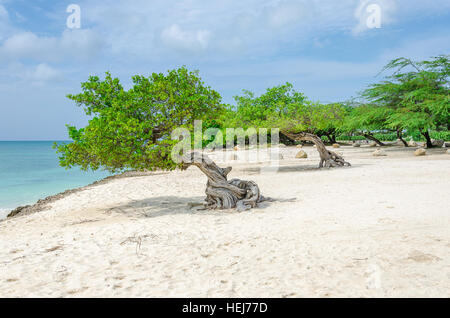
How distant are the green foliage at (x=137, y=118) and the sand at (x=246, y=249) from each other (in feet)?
6.02

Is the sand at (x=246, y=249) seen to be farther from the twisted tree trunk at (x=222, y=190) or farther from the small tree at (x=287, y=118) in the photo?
the small tree at (x=287, y=118)

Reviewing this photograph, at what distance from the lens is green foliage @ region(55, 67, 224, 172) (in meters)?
9.63

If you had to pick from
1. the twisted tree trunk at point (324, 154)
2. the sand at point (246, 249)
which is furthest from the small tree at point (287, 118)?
the sand at point (246, 249)

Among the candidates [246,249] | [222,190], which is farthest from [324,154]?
[246,249]

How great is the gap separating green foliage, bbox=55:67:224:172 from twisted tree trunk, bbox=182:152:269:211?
0.91 metres

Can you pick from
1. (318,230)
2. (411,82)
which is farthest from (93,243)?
(411,82)

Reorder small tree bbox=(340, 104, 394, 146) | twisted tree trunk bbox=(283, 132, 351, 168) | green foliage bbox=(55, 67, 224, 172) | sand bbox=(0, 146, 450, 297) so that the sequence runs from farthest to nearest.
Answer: small tree bbox=(340, 104, 394, 146) < twisted tree trunk bbox=(283, 132, 351, 168) < green foliage bbox=(55, 67, 224, 172) < sand bbox=(0, 146, 450, 297)

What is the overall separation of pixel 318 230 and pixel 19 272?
5.77 metres

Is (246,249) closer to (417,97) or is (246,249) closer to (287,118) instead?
(287,118)

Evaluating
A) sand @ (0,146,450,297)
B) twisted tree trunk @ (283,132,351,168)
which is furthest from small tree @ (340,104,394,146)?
sand @ (0,146,450,297)

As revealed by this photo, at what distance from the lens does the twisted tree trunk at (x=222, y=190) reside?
34.5 feet

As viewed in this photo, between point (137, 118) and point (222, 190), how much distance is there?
11.4ft

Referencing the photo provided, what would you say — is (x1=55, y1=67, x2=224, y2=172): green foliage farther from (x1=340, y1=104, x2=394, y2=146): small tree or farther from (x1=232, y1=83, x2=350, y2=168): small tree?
(x1=340, y1=104, x2=394, y2=146): small tree
